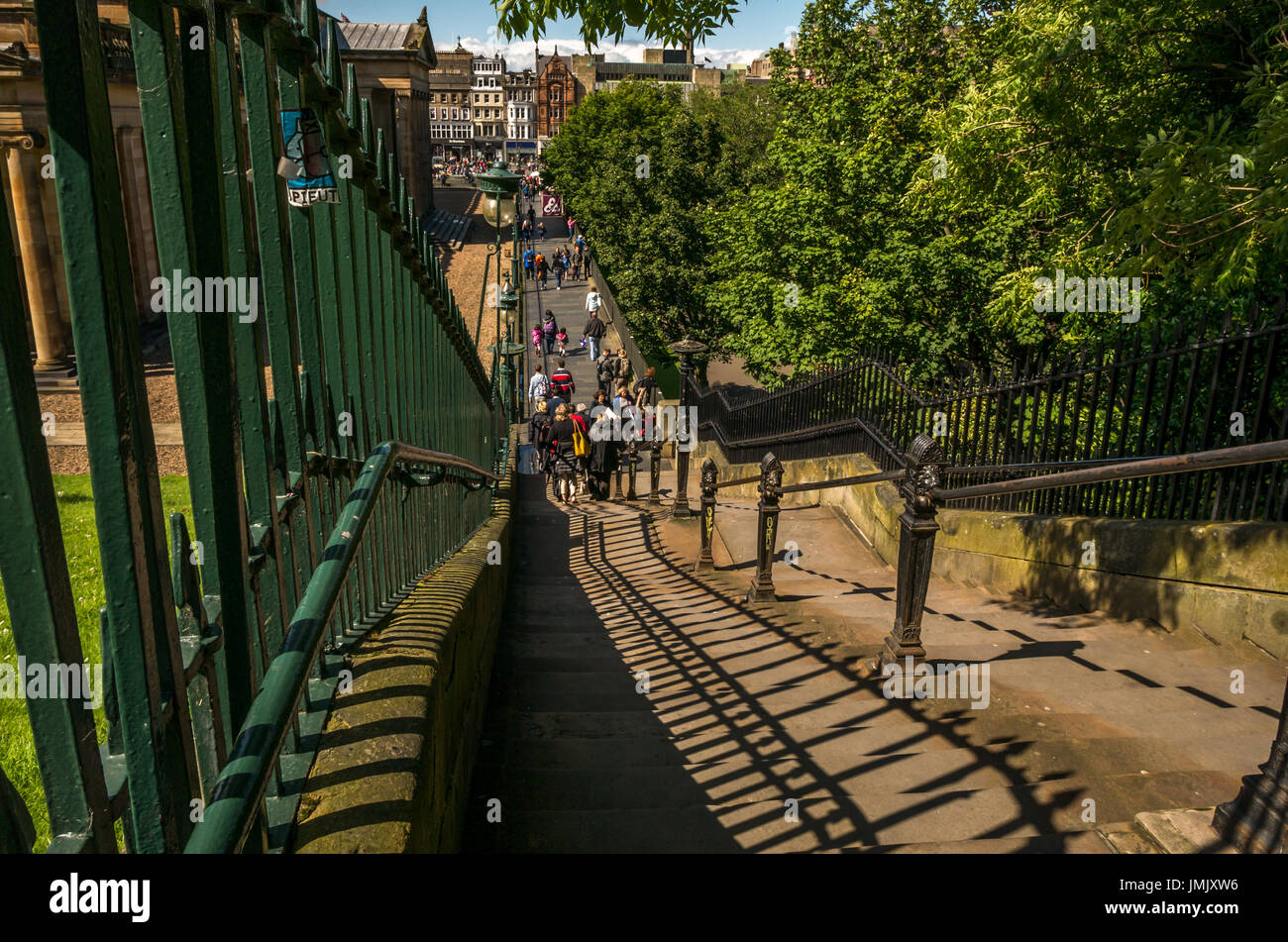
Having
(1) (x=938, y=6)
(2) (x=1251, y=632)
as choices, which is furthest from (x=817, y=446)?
(1) (x=938, y=6)

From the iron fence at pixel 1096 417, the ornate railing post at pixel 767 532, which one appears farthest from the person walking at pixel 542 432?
the ornate railing post at pixel 767 532

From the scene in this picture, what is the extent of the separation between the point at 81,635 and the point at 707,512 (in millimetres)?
5326

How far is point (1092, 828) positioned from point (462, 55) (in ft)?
566

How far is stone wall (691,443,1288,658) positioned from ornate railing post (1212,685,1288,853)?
97.3 inches

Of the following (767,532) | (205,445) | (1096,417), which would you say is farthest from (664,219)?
(205,445)

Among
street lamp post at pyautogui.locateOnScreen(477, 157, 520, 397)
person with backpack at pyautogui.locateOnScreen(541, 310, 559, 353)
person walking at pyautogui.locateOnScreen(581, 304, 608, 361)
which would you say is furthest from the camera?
Answer: person with backpack at pyautogui.locateOnScreen(541, 310, 559, 353)

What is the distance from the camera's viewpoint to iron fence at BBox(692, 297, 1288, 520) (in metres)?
5.68

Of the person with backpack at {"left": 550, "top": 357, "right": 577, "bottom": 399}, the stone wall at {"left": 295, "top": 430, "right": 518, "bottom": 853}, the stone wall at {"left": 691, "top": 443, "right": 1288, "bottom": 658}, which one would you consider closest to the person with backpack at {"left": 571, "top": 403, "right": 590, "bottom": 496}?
the person with backpack at {"left": 550, "top": 357, "right": 577, "bottom": 399}

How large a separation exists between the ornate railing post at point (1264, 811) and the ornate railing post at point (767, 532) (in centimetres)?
421

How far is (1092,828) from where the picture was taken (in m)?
3.06

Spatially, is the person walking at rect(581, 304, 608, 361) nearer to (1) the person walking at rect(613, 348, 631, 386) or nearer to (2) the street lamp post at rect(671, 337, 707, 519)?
(1) the person walking at rect(613, 348, 631, 386)
